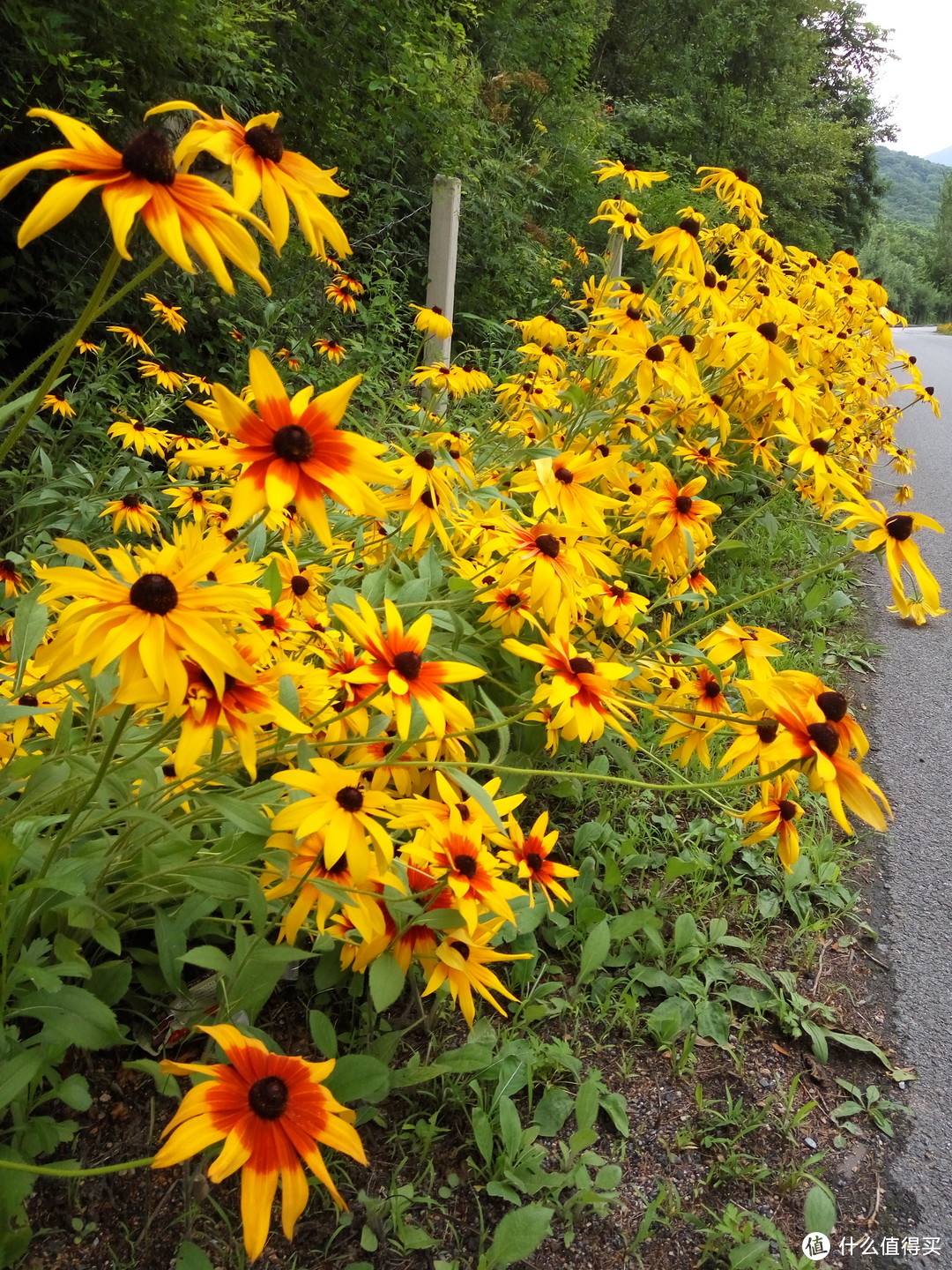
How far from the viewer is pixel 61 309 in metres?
3.37

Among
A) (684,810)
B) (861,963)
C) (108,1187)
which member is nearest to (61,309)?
(684,810)

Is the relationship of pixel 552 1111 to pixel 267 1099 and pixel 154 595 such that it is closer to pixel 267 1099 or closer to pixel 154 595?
pixel 267 1099

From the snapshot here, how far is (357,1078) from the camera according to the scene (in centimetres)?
117

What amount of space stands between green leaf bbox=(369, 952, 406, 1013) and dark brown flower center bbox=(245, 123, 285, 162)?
1.01m

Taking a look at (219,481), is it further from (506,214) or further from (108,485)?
(506,214)

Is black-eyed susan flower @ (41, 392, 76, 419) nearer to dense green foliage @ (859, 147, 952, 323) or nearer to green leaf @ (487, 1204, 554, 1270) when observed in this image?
green leaf @ (487, 1204, 554, 1270)

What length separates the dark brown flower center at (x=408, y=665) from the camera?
1.10m

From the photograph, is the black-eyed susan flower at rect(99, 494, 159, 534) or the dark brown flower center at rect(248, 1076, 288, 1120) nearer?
the dark brown flower center at rect(248, 1076, 288, 1120)

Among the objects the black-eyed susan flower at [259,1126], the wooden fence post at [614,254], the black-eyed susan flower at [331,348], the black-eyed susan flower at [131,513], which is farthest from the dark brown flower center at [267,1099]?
the wooden fence post at [614,254]

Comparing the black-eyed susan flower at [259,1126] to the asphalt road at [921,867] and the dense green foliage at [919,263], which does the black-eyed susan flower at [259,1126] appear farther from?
the dense green foliage at [919,263]

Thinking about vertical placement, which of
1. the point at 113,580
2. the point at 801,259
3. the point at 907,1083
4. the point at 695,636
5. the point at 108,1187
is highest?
the point at 801,259

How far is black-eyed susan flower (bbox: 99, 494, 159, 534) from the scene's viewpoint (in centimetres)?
220

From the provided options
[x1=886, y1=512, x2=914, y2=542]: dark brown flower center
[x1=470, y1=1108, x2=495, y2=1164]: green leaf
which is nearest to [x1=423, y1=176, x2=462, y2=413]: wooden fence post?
[x1=886, y1=512, x2=914, y2=542]: dark brown flower center

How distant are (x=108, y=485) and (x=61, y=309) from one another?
1.07 m
